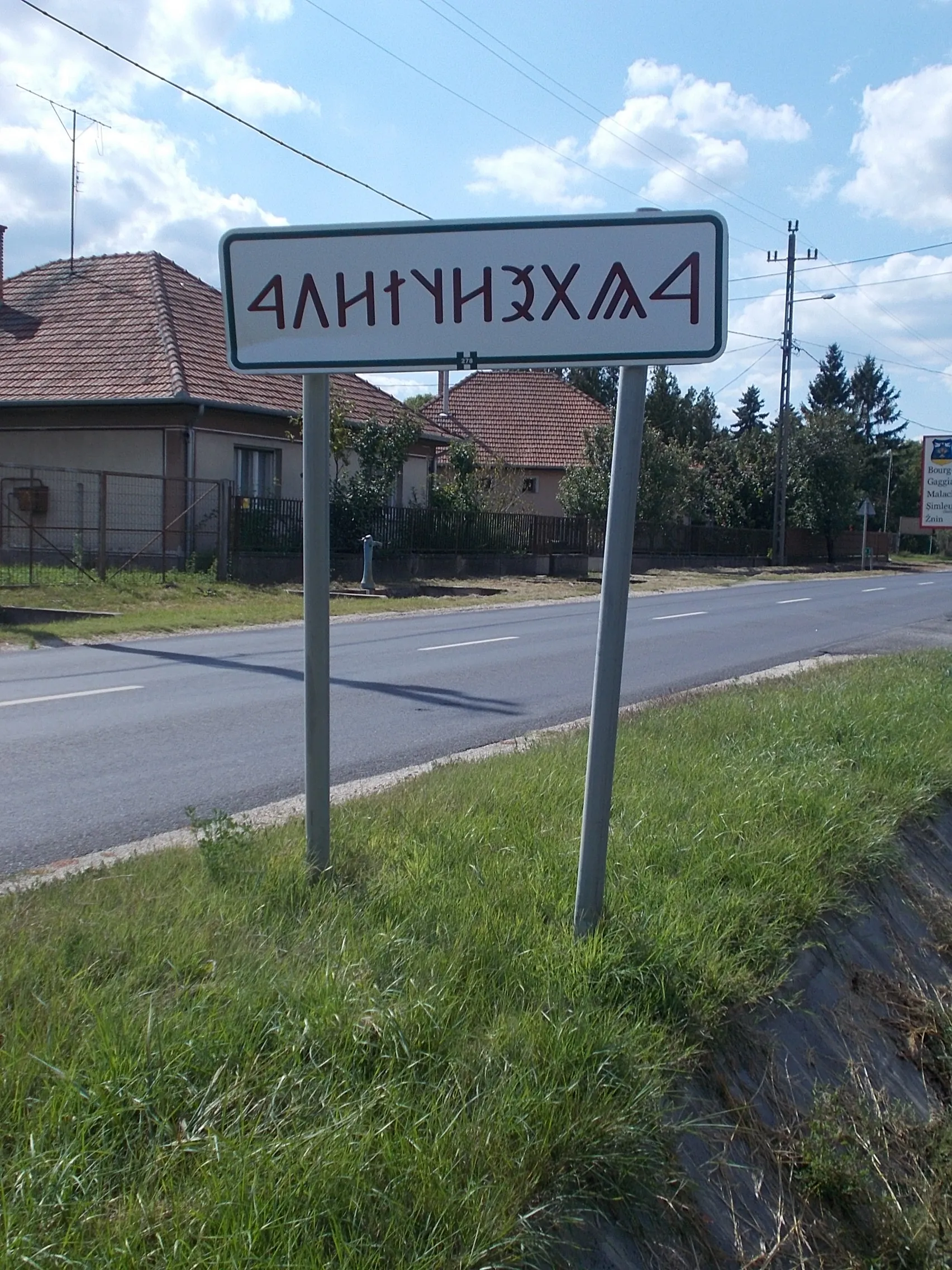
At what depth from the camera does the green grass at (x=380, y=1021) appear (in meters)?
2.43

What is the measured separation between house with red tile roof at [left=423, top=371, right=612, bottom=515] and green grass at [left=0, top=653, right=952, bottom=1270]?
132ft

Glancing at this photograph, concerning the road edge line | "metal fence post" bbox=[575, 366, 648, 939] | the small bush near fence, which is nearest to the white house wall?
the small bush near fence

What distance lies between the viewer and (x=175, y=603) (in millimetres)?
19906

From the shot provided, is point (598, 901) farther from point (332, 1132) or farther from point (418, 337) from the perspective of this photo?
point (418, 337)

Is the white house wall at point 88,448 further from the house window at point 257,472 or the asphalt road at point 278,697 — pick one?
the asphalt road at point 278,697

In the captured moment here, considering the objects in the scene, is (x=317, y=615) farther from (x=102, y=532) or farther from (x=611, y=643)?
(x=102, y=532)

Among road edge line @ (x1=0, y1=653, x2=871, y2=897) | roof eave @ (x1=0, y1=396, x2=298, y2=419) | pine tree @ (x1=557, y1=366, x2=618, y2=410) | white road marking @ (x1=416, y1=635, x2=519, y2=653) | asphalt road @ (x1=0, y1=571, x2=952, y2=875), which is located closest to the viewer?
road edge line @ (x1=0, y1=653, x2=871, y2=897)

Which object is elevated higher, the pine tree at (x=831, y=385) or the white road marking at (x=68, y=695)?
the pine tree at (x=831, y=385)

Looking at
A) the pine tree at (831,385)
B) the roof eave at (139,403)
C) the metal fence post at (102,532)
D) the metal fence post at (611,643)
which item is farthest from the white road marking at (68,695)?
the pine tree at (831,385)

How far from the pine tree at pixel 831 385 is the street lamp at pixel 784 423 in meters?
57.3

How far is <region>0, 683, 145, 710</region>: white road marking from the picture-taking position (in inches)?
387

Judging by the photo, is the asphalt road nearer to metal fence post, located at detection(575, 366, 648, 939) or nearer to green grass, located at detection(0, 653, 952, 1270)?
green grass, located at detection(0, 653, 952, 1270)

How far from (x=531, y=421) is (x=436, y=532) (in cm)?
1994

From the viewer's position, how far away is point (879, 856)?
5484mm
